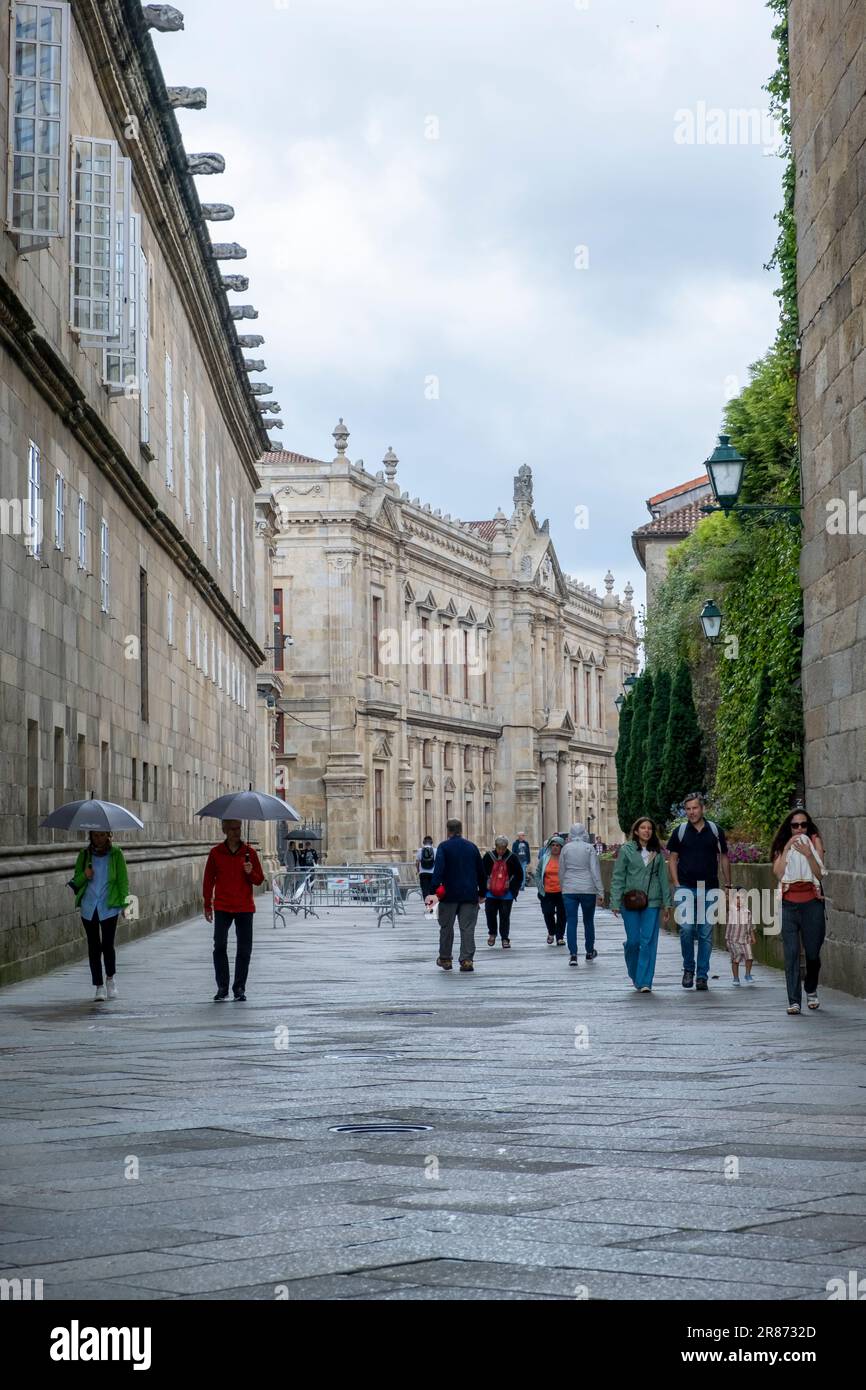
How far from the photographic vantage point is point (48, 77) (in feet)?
56.2

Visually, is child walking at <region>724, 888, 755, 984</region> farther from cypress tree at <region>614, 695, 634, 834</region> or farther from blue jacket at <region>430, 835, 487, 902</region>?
cypress tree at <region>614, 695, 634, 834</region>

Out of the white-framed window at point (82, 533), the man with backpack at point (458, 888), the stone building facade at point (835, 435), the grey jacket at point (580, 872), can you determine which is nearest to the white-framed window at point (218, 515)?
the white-framed window at point (82, 533)

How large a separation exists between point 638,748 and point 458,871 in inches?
948

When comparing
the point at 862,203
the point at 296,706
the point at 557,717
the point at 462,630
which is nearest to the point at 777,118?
the point at 862,203

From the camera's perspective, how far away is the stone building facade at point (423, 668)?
64.9m

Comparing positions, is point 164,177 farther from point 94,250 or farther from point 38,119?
point 38,119

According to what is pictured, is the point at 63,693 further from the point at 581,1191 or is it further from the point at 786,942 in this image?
the point at 581,1191

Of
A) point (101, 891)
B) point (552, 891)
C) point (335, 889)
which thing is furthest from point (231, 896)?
point (335, 889)

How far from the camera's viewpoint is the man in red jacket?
49.8 ft

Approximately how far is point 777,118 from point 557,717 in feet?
227

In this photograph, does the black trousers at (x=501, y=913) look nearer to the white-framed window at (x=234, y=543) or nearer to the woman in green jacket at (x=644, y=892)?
the woman in green jacket at (x=644, y=892)

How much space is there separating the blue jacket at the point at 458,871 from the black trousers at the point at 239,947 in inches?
136

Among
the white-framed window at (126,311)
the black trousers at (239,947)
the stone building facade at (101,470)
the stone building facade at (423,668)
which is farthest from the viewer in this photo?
the stone building facade at (423,668)

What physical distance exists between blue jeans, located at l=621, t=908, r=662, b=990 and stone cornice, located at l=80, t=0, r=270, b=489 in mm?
12285
